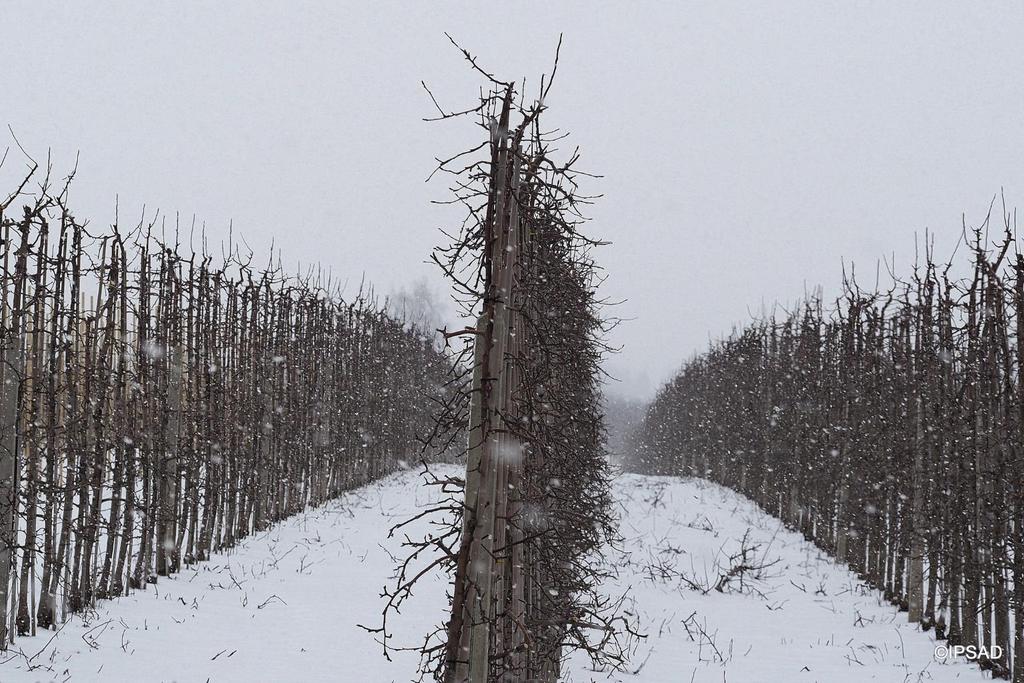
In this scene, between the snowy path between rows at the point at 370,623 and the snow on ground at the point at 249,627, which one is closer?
the snow on ground at the point at 249,627

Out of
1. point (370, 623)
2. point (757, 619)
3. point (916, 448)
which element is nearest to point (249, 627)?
point (370, 623)

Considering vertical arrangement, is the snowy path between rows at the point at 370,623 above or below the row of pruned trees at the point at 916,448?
below

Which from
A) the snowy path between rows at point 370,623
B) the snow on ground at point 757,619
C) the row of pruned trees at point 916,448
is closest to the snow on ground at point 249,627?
the snowy path between rows at point 370,623

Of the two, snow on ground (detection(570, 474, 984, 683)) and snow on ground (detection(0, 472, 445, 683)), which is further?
snow on ground (detection(570, 474, 984, 683))

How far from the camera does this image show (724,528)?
21.7 metres

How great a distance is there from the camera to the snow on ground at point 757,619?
30.9 ft

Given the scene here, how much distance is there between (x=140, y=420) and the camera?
11.7 m

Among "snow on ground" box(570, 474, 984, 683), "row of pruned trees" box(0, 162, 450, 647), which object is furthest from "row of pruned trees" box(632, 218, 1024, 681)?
"row of pruned trees" box(0, 162, 450, 647)

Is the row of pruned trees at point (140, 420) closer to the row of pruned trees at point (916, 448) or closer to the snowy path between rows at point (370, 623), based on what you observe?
the snowy path between rows at point (370, 623)

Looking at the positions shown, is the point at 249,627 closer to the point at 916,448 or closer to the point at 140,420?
the point at 140,420

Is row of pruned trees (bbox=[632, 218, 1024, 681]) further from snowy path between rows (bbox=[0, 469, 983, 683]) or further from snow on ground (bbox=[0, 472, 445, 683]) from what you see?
snow on ground (bbox=[0, 472, 445, 683])

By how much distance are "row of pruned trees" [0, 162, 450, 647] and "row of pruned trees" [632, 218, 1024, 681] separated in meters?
6.68

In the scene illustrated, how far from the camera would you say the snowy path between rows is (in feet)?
26.8

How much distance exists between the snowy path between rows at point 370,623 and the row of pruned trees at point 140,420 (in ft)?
2.22
